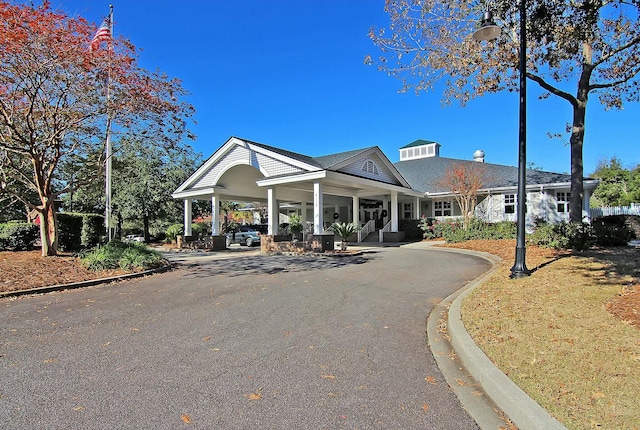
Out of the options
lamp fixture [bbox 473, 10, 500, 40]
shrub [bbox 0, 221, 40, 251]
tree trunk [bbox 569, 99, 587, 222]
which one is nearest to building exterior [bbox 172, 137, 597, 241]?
shrub [bbox 0, 221, 40, 251]

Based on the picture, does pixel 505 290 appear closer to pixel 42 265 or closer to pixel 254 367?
pixel 254 367

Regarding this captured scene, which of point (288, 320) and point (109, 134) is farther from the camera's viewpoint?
point (109, 134)

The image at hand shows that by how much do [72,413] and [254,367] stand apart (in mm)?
1646

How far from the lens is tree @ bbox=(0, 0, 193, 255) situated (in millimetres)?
9812

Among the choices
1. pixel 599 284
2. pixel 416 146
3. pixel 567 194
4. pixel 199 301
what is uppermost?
pixel 416 146

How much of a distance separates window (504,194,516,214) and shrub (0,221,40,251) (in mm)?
26169

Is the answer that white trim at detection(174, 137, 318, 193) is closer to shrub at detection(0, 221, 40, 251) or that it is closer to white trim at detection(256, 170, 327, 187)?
white trim at detection(256, 170, 327, 187)

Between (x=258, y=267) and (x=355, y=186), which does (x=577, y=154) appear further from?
(x=258, y=267)

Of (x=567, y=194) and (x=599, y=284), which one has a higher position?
(x=567, y=194)

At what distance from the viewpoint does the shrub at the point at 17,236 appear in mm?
13977

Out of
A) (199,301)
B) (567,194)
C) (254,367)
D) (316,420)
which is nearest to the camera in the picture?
(316,420)

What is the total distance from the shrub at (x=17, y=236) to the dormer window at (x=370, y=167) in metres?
A: 15.9

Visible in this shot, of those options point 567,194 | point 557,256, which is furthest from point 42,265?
point 567,194

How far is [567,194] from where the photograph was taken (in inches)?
933
